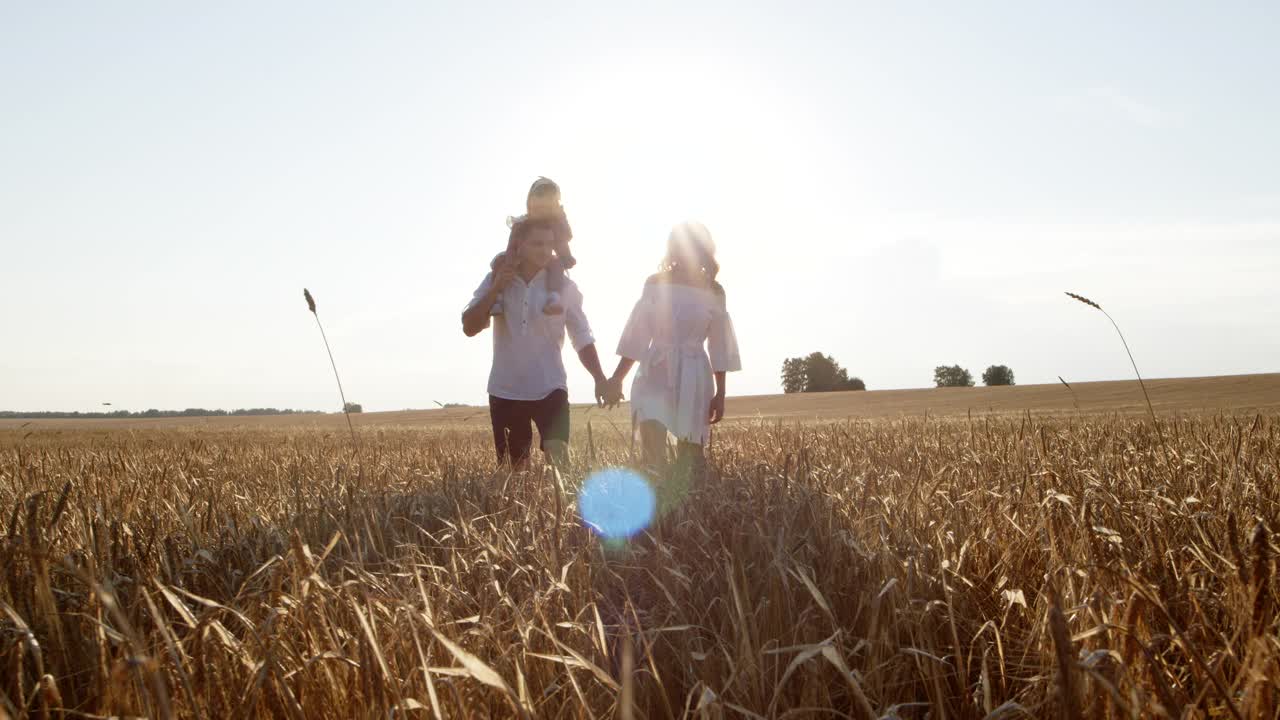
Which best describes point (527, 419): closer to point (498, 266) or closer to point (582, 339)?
point (582, 339)

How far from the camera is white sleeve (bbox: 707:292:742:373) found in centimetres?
628

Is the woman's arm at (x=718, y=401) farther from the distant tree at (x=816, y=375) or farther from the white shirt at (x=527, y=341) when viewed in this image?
the distant tree at (x=816, y=375)

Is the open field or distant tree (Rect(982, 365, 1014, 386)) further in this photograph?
distant tree (Rect(982, 365, 1014, 386))

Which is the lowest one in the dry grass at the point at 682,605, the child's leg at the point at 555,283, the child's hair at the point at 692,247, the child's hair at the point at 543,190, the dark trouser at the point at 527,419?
the dry grass at the point at 682,605

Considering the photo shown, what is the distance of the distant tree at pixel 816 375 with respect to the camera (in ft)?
298

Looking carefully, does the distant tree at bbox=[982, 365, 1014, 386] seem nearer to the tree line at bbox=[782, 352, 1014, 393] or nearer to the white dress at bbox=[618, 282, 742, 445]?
the tree line at bbox=[782, 352, 1014, 393]

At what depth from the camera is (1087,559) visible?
7.00 feet

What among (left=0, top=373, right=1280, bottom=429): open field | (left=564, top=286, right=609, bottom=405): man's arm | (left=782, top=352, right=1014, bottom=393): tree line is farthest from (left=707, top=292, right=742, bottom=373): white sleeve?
(left=782, top=352, right=1014, bottom=393): tree line

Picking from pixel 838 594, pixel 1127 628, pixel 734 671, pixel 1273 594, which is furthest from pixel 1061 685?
pixel 1273 594

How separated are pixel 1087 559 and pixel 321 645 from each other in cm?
208

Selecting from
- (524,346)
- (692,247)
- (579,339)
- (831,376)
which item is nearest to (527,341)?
(524,346)

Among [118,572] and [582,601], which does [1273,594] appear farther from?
[118,572]

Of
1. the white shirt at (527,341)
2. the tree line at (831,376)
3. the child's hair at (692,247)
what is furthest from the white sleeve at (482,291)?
the tree line at (831,376)

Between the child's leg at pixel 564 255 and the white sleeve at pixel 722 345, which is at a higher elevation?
the child's leg at pixel 564 255
